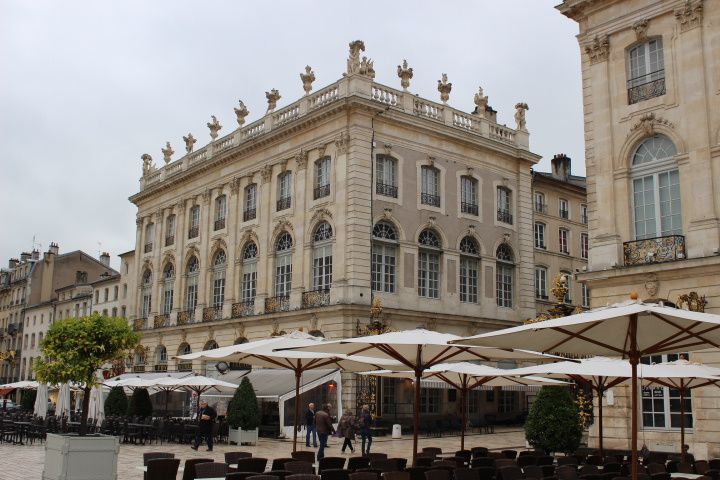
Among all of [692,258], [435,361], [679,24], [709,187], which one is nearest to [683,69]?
[679,24]

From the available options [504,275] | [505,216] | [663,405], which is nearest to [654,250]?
[663,405]

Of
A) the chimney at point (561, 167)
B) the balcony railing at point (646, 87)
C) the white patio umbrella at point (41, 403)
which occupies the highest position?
the chimney at point (561, 167)

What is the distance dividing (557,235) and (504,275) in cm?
652

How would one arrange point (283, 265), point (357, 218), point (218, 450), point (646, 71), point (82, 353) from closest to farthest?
1. point (82, 353)
2. point (646, 71)
3. point (218, 450)
4. point (357, 218)
5. point (283, 265)

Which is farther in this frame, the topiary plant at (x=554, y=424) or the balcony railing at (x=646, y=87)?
the balcony railing at (x=646, y=87)

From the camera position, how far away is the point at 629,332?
9.01 metres

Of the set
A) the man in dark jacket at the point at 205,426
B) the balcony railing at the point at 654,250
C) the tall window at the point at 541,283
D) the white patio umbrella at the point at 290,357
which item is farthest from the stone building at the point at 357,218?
the white patio umbrella at the point at 290,357

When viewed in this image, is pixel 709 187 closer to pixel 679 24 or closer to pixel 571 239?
pixel 679 24

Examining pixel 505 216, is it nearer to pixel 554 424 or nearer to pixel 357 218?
pixel 357 218

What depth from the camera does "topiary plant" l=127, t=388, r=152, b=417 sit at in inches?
1184

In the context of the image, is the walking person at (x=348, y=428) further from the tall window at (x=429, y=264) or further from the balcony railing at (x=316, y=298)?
the tall window at (x=429, y=264)

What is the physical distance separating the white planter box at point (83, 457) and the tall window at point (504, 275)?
25.1 meters

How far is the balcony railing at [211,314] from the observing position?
126 feet

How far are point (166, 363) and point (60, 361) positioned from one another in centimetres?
2838
